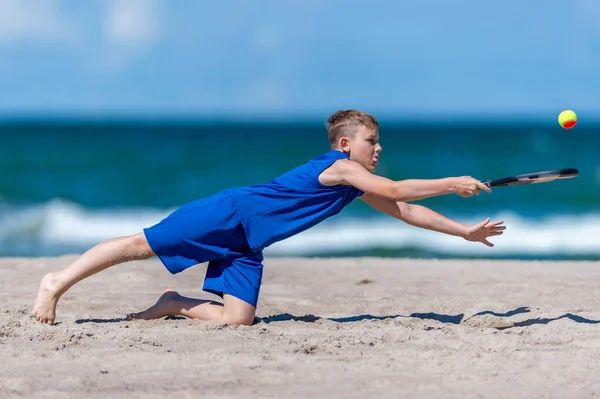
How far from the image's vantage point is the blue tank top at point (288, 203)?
4805 mm

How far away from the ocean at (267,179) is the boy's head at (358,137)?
6.81 meters

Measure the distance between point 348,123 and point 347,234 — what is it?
9.35 m

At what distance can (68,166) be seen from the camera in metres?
25.9

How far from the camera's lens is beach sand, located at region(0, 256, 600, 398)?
3.56 meters

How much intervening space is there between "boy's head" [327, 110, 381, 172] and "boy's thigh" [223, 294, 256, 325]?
1.06m

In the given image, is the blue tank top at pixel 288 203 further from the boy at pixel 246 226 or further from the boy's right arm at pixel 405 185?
the boy's right arm at pixel 405 185

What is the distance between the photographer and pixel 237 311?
191 inches

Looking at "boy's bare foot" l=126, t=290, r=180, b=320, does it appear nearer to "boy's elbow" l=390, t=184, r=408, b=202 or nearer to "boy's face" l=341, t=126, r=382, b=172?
"boy's face" l=341, t=126, r=382, b=172

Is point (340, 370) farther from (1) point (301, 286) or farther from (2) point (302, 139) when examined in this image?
(2) point (302, 139)

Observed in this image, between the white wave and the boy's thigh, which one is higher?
the white wave

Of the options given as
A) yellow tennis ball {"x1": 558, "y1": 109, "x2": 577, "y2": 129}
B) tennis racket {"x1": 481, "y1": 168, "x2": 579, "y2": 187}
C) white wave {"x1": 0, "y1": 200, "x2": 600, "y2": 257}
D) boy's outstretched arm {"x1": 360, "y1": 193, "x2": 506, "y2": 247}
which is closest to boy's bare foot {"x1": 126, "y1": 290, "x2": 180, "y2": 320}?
boy's outstretched arm {"x1": 360, "y1": 193, "x2": 506, "y2": 247}

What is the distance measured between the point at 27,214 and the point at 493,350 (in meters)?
14.3

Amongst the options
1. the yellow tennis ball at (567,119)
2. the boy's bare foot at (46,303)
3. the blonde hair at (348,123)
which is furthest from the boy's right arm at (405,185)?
the boy's bare foot at (46,303)

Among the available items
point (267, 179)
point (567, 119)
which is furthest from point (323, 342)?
point (267, 179)
